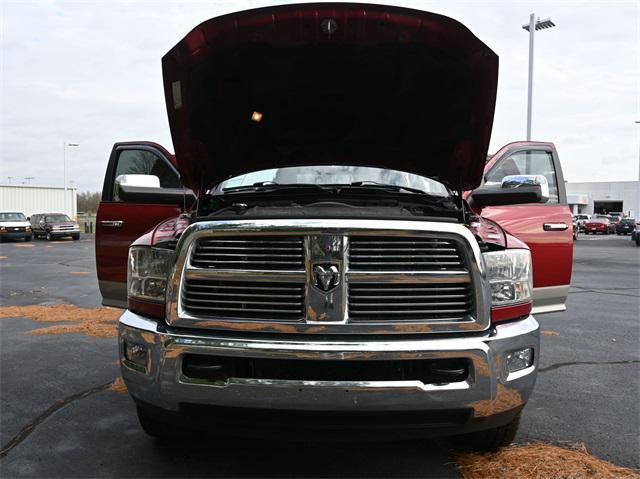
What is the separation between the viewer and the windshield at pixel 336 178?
355 cm

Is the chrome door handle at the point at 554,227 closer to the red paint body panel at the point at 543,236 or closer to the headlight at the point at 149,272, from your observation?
the red paint body panel at the point at 543,236

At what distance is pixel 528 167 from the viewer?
501 centimetres

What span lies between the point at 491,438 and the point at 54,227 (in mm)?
31256

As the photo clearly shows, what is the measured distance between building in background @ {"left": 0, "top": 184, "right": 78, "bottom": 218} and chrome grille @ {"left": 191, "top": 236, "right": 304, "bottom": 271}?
53.0 meters

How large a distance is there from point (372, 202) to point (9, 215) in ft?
107

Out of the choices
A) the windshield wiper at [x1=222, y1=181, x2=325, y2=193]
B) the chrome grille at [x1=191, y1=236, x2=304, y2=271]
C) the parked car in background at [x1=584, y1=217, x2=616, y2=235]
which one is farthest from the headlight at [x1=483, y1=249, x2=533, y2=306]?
the parked car in background at [x1=584, y1=217, x2=616, y2=235]

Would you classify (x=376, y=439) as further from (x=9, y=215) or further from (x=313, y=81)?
(x=9, y=215)

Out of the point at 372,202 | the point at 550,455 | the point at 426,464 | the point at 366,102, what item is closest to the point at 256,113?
the point at 366,102

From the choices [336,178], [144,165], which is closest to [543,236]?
[336,178]

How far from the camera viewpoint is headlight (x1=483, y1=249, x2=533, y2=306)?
247 cm

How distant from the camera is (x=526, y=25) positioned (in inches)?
744

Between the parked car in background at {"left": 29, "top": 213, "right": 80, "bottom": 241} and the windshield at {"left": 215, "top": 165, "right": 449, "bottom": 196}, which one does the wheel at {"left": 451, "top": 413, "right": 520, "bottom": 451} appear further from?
the parked car in background at {"left": 29, "top": 213, "right": 80, "bottom": 241}

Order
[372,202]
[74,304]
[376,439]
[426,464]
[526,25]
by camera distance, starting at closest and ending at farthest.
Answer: [376,439] → [426,464] → [372,202] → [74,304] → [526,25]

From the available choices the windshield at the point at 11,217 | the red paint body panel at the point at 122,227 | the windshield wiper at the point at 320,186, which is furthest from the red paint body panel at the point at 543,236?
the windshield at the point at 11,217
